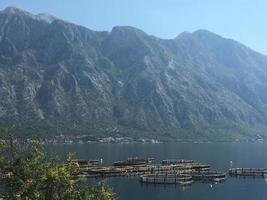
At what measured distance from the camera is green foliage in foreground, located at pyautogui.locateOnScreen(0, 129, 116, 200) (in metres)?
34.1

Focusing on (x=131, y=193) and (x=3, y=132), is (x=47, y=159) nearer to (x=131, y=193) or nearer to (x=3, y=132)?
(x=3, y=132)

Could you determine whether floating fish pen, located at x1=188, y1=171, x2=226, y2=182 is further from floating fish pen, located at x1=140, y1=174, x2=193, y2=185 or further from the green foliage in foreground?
the green foliage in foreground

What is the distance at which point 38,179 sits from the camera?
3469 cm

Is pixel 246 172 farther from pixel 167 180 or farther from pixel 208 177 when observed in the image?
pixel 167 180

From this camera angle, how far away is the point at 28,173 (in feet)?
118

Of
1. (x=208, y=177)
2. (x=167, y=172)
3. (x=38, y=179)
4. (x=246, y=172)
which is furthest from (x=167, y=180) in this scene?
(x=38, y=179)

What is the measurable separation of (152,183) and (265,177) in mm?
44162

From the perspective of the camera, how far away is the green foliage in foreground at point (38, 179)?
34.1 meters

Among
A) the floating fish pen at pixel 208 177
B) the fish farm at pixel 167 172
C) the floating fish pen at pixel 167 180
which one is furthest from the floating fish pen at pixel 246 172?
the floating fish pen at pixel 167 180

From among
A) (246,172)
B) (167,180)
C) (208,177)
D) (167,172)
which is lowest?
(167,180)

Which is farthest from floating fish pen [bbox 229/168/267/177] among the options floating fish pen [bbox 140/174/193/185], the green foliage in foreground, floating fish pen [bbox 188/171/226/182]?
the green foliage in foreground

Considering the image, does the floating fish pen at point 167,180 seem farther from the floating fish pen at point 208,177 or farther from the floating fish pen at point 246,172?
the floating fish pen at point 246,172

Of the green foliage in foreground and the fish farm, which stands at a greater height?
the green foliage in foreground

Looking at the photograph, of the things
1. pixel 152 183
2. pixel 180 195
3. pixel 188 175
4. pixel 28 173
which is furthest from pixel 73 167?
pixel 188 175
